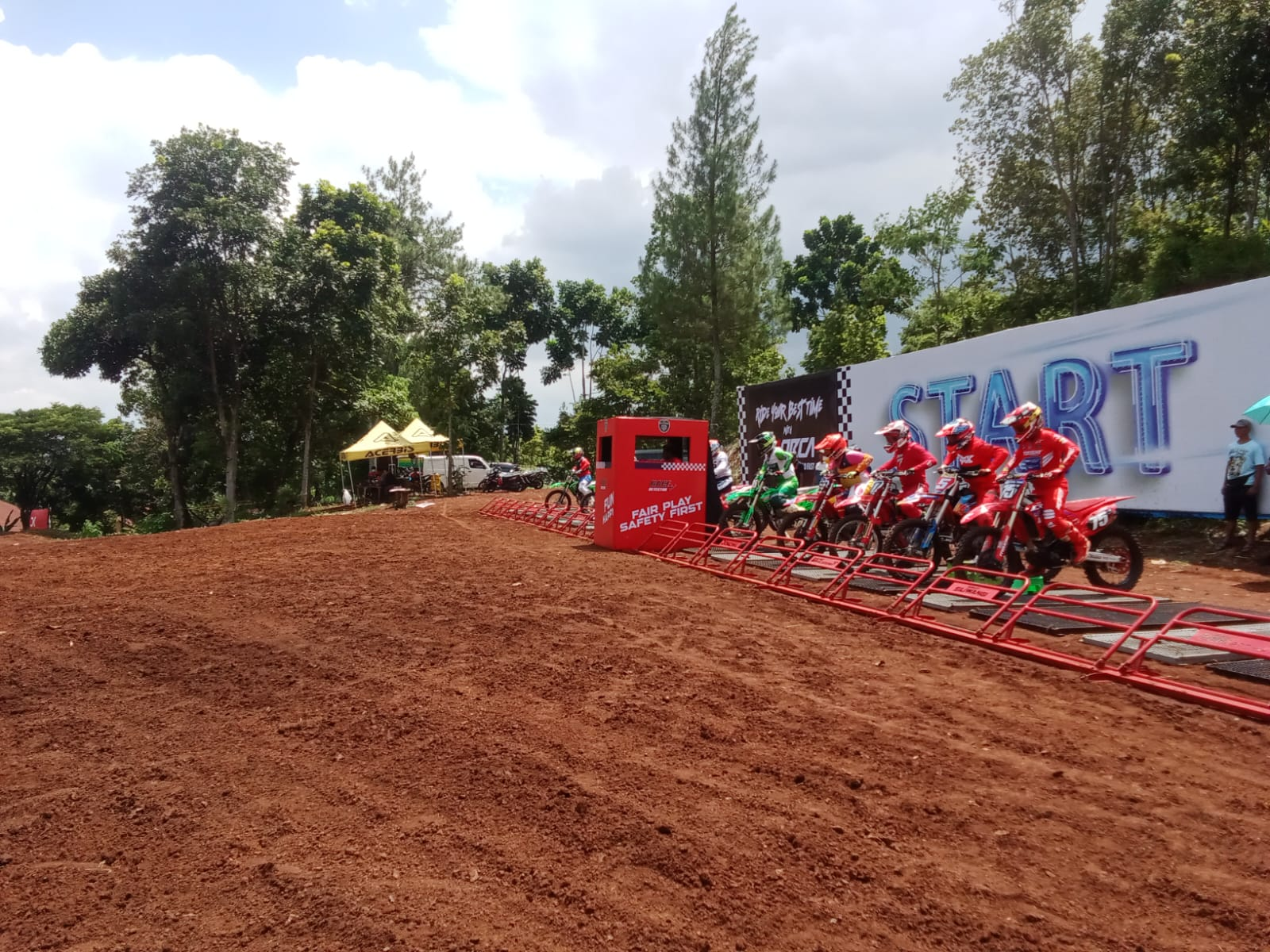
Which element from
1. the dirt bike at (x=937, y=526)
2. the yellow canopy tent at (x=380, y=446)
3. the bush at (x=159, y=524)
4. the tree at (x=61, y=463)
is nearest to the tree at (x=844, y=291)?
the yellow canopy tent at (x=380, y=446)

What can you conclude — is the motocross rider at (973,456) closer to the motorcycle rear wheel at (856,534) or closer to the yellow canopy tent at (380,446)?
the motorcycle rear wheel at (856,534)

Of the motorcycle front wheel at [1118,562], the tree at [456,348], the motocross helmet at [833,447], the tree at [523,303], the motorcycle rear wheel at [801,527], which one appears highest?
the tree at [523,303]

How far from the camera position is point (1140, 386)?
966cm

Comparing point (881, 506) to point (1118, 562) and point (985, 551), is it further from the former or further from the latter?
point (1118, 562)

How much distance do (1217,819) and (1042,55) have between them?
2027cm

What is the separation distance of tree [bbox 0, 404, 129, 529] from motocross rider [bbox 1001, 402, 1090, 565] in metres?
45.8

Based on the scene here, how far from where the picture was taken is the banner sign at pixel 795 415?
15.0 m

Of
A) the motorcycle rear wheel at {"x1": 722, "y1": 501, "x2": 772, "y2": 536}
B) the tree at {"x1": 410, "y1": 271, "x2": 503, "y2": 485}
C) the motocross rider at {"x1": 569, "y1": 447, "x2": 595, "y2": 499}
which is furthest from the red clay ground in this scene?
the tree at {"x1": 410, "y1": 271, "x2": 503, "y2": 485}

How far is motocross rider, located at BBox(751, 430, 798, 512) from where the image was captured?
11.1 m

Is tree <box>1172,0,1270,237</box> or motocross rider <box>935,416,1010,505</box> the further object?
tree <box>1172,0,1270,237</box>

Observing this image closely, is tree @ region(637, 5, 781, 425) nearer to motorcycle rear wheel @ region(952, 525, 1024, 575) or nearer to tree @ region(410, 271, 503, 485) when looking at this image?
tree @ region(410, 271, 503, 485)

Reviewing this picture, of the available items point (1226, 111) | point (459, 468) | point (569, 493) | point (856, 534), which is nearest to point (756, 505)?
point (856, 534)

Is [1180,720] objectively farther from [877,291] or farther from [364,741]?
[877,291]

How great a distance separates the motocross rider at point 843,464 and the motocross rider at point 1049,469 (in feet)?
8.06
